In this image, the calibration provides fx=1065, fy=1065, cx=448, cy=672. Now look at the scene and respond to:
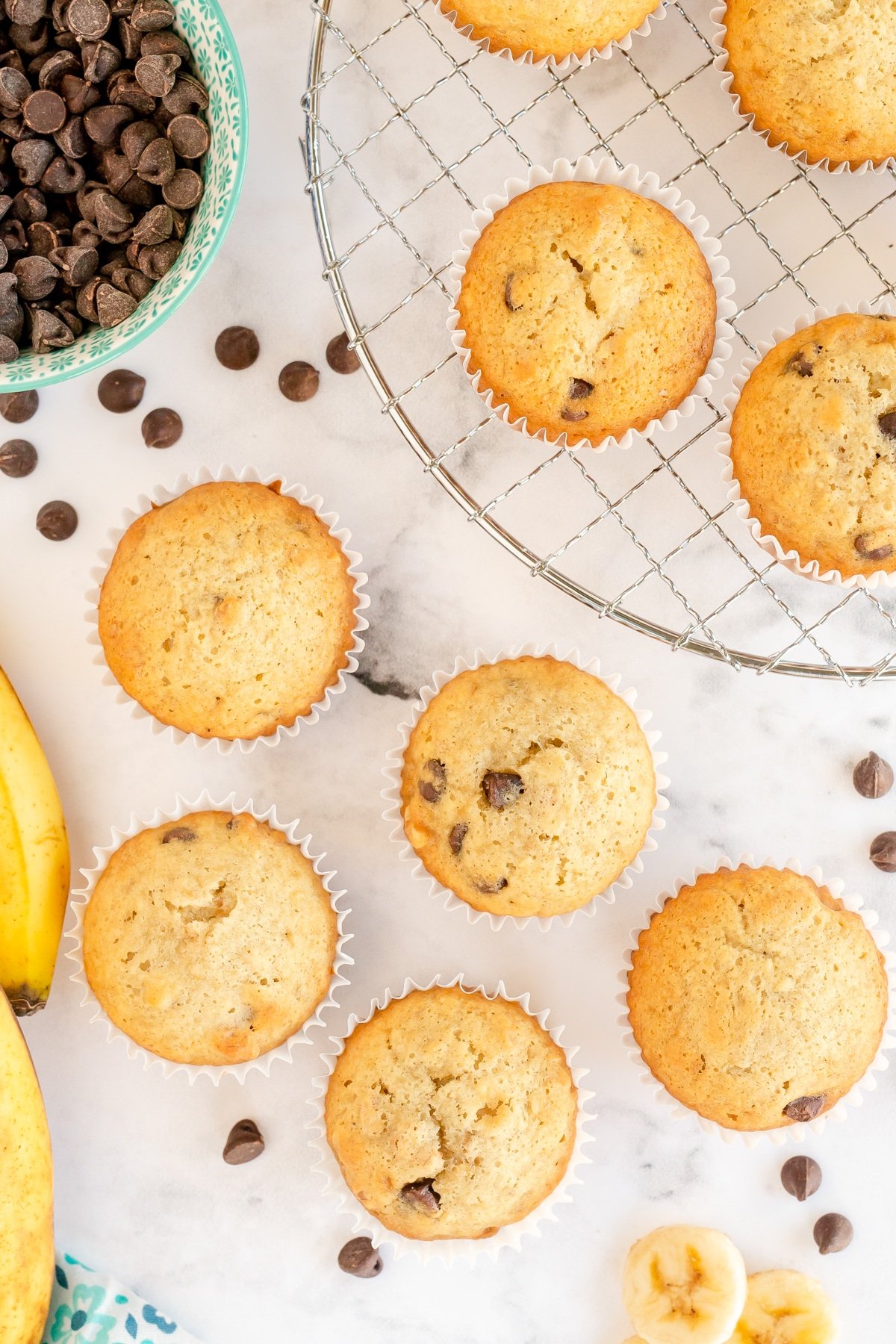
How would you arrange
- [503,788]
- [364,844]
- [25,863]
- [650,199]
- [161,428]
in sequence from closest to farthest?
[503,788] < [650,199] < [25,863] < [161,428] < [364,844]

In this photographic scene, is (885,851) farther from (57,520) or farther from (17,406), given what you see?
(17,406)

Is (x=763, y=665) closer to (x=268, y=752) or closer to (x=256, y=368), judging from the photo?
(x=268, y=752)

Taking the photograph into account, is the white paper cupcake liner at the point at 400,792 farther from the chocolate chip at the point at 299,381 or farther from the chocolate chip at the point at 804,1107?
the chocolate chip at the point at 299,381

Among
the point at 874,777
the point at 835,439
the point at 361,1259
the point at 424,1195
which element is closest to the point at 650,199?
the point at 835,439

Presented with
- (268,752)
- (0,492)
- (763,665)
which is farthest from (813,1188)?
(0,492)

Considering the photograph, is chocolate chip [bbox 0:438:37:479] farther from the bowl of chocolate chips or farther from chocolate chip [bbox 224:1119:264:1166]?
chocolate chip [bbox 224:1119:264:1166]

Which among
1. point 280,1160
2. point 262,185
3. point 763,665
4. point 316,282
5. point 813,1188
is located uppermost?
point 262,185
